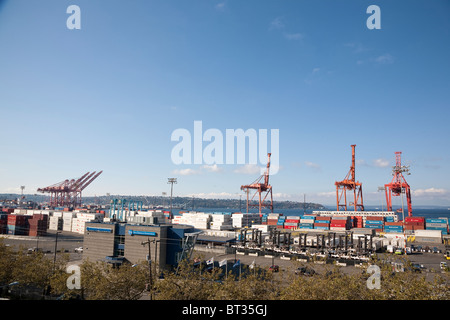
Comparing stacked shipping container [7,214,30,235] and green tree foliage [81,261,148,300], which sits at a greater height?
green tree foliage [81,261,148,300]

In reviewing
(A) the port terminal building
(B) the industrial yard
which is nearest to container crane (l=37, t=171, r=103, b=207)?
(B) the industrial yard

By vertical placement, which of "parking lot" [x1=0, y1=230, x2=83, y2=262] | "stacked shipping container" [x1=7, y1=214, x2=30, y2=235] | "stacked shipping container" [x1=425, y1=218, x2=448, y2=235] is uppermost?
"stacked shipping container" [x1=425, y1=218, x2=448, y2=235]

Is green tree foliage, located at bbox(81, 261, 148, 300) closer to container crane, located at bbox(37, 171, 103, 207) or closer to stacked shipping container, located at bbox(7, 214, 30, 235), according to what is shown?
stacked shipping container, located at bbox(7, 214, 30, 235)

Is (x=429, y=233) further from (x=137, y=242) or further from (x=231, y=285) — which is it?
(x=231, y=285)

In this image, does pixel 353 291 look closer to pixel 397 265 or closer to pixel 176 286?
pixel 176 286

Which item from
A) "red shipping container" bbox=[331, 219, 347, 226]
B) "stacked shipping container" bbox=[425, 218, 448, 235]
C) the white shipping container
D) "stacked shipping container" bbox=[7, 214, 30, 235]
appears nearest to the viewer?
the white shipping container

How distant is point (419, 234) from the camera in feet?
209

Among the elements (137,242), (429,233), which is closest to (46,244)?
(137,242)

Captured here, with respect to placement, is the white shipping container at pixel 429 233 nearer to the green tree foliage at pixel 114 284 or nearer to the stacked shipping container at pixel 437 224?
the stacked shipping container at pixel 437 224

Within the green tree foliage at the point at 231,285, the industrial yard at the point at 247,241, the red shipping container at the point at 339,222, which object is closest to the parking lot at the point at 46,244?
the industrial yard at the point at 247,241

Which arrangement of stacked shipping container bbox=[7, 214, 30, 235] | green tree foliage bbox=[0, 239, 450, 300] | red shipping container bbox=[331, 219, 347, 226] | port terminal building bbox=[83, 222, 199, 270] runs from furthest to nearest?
red shipping container bbox=[331, 219, 347, 226] < stacked shipping container bbox=[7, 214, 30, 235] < port terminal building bbox=[83, 222, 199, 270] < green tree foliage bbox=[0, 239, 450, 300]

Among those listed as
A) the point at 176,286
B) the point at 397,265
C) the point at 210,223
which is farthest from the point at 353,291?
the point at 210,223

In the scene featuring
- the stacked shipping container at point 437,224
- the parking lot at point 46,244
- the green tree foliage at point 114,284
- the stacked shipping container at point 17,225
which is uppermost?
the green tree foliage at point 114,284
